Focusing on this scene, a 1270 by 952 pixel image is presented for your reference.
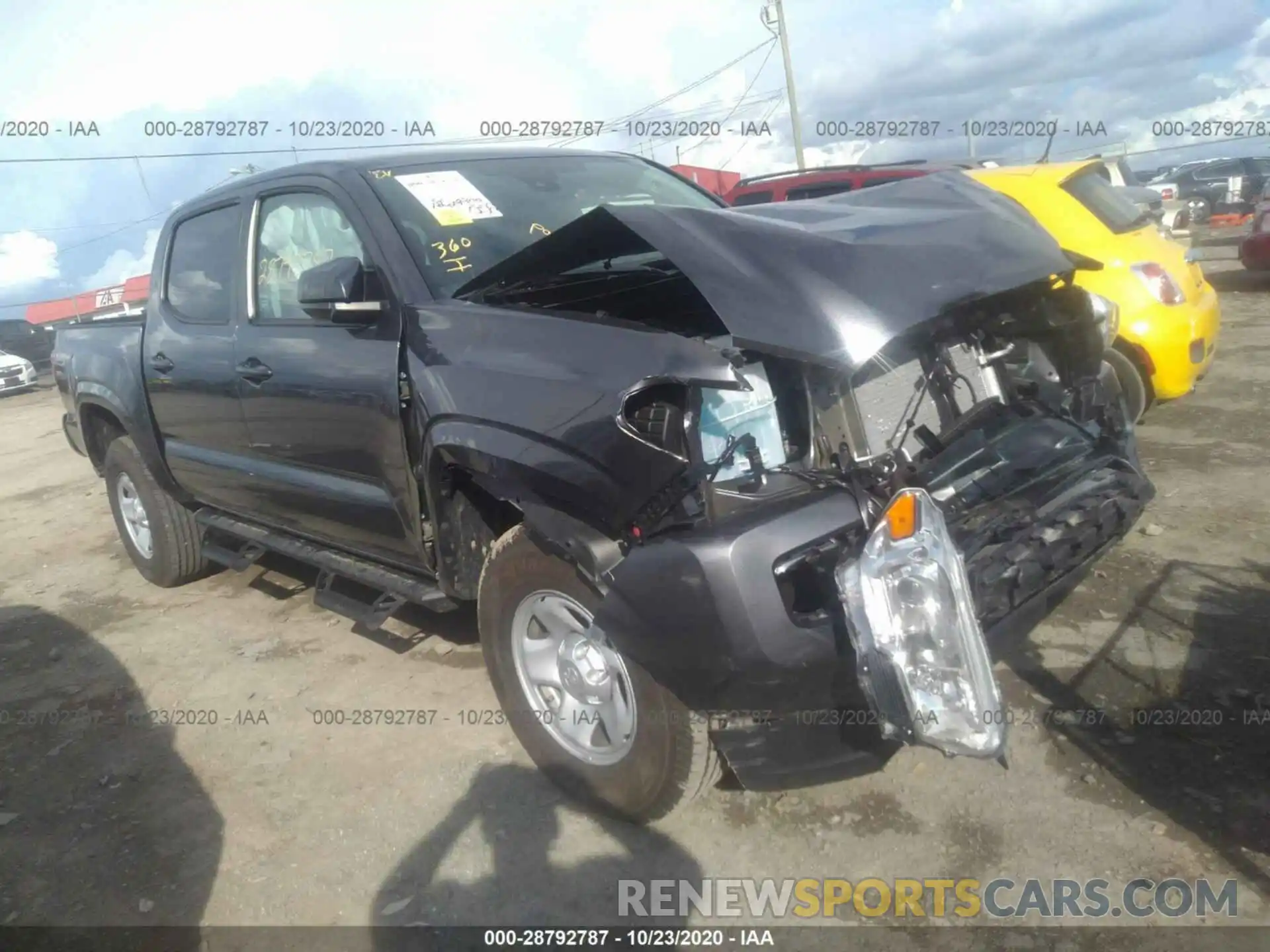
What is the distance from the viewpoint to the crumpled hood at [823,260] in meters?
2.11

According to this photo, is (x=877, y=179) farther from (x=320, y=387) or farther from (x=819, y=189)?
(x=320, y=387)

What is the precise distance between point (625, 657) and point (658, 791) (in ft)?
1.32

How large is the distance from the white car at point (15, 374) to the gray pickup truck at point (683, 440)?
1880 centimetres

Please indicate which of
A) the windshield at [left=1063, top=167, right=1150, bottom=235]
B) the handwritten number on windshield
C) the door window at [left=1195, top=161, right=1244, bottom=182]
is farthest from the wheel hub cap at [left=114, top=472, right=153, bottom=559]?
the door window at [left=1195, top=161, right=1244, bottom=182]

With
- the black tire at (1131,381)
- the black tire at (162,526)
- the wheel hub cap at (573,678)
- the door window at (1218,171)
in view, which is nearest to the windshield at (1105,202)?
the black tire at (1131,381)

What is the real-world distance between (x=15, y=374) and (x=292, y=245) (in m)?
19.3

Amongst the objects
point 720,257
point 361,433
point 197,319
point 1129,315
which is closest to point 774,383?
point 720,257

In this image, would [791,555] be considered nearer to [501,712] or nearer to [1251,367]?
[501,712]

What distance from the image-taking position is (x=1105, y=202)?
5566 mm

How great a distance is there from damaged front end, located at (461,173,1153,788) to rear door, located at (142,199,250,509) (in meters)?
1.61

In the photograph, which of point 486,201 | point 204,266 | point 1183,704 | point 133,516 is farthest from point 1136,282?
point 133,516

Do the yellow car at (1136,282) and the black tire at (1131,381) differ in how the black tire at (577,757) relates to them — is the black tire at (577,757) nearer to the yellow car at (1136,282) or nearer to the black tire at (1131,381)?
the yellow car at (1136,282)

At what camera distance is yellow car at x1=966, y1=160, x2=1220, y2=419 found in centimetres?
516

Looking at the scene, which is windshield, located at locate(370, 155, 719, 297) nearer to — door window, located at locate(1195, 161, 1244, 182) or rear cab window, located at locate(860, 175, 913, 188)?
rear cab window, located at locate(860, 175, 913, 188)
